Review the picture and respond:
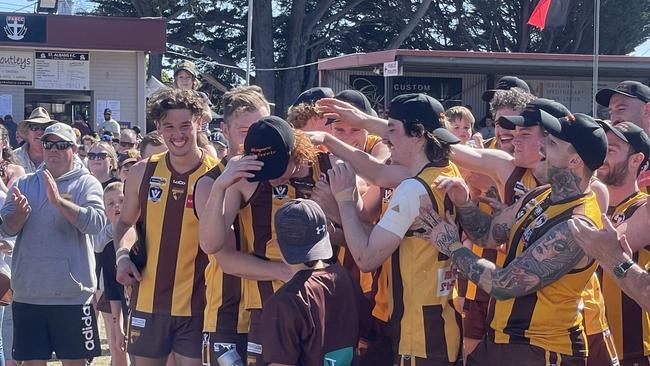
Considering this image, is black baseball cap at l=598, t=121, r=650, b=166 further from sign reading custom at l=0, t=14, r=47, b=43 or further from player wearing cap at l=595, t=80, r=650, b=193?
sign reading custom at l=0, t=14, r=47, b=43

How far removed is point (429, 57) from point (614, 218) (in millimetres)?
15679

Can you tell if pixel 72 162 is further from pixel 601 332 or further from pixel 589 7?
pixel 589 7

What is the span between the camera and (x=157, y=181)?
570 cm

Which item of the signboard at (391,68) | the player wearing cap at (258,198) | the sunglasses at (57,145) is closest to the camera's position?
the player wearing cap at (258,198)

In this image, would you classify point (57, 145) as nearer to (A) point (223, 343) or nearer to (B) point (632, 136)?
(A) point (223, 343)

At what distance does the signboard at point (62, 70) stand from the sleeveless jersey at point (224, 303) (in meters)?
18.0

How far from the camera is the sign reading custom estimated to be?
21.4 m

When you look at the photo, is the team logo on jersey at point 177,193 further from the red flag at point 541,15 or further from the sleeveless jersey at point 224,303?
the red flag at point 541,15

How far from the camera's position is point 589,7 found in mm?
37625

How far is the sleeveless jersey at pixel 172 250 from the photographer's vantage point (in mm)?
5602

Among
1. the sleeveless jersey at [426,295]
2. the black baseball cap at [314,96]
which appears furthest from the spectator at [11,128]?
the sleeveless jersey at [426,295]

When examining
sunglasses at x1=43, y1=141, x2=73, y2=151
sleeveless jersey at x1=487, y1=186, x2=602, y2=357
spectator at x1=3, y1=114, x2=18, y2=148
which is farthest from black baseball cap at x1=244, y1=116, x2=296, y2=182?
spectator at x1=3, y1=114, x2=18, y2=148

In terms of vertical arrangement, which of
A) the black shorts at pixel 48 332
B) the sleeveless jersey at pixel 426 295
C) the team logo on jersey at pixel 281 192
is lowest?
the black shorts at pixel 48 332

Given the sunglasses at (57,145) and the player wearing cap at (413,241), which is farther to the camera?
the sunglasses at (57,145)
